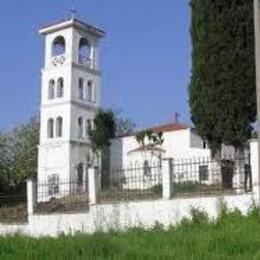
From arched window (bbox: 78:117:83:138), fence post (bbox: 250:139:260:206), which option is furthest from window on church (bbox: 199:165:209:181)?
arched window (bbox: 78:117:83:138)

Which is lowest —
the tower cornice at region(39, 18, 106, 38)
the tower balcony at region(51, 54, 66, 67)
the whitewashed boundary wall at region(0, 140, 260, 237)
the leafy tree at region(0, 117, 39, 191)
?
the whitewashed boundary wall at region(0, 140, 260, 237)

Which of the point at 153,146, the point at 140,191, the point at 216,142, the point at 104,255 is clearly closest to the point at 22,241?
the point at 104,255

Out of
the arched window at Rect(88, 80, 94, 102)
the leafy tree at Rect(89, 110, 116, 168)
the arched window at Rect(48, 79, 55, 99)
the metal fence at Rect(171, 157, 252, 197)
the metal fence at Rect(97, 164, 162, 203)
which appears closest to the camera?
the metal fence at Rect(171, 157, 252, 197)

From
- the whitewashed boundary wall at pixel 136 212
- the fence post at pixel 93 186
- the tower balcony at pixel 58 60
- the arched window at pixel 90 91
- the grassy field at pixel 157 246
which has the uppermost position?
the tower balcony at pixel 58 60

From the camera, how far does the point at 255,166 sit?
57.7ft

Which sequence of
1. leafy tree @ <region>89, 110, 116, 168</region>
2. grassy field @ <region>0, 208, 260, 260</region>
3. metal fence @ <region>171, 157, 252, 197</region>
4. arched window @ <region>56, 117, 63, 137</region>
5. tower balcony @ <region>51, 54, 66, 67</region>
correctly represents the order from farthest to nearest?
arched window @ <region>56, 117, 63, 137</region> → tower balcony @ <region>51, 54, 66, 67</region> → leafy tree @ <region>89, 110, 116, 168</region> → metal fence @ <region>171, 157, 252, 197</region> → grassy field @ <region>0, 208, 260, 260</region>

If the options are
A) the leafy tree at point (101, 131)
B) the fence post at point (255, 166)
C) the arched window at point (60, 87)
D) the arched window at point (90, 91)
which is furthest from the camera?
the arched window at point (90, 91)

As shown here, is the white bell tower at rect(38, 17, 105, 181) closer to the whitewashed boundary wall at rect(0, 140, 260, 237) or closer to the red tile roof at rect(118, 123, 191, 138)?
the red tile roof at rect(118, 123, 191, 138)

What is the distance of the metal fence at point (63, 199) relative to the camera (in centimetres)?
2219

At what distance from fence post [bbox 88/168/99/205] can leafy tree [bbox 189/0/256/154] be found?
15.0 ft

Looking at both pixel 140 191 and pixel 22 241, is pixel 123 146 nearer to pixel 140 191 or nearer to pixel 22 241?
pixel 140 191

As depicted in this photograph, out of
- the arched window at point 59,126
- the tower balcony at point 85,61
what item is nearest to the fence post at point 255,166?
the arched window at point 59,126

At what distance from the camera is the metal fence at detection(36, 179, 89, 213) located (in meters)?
22.2

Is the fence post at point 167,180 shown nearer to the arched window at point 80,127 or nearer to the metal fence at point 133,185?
the metal fence at point 133,185
